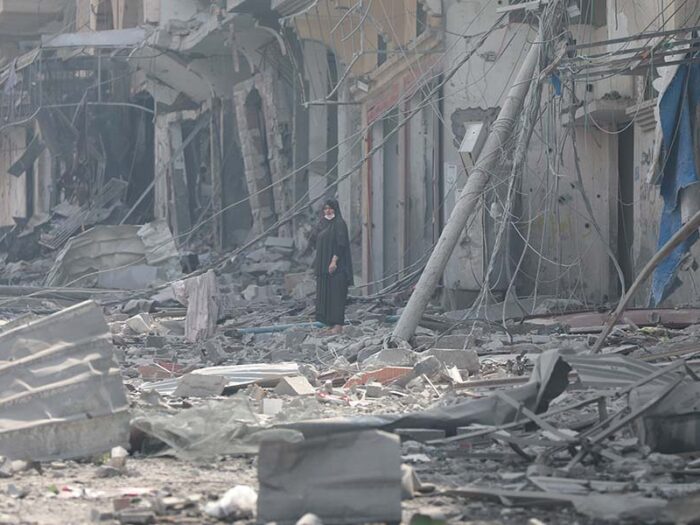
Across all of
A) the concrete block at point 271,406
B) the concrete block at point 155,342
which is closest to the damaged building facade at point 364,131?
the concrete block at point 155,342

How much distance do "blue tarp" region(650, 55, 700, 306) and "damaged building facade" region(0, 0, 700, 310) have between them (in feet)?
0.10

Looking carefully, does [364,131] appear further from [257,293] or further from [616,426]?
[616,426]

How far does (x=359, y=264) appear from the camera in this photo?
22406 mm

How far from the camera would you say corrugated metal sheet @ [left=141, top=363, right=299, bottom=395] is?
33.3 feet

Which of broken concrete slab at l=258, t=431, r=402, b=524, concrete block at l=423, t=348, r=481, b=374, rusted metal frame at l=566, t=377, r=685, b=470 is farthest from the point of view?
concrete block at l=423, t=348, r=481, b=374

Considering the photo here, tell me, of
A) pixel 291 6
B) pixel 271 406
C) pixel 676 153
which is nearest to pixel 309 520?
pixel 271 406

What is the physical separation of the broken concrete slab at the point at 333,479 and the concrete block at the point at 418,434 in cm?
161

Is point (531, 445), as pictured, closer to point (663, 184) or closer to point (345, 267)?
point (663, 184)

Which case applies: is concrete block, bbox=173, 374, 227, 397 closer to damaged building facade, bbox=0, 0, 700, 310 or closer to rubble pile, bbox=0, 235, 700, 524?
rubble pile, bbox=0, 235, 700, 524

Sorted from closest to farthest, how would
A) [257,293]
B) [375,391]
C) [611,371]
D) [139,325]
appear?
1. [611,371]
2. [375,391]
3. [139,325]
4. [257,293]

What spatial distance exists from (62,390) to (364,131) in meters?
8.49

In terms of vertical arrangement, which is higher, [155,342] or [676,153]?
[676,153]

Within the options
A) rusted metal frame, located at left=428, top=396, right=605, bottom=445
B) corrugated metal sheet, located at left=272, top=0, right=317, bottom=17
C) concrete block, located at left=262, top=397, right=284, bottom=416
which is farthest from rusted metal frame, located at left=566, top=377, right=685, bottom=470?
corrugated metal sheet, located at left=272, top=0, right=317, bottom=17

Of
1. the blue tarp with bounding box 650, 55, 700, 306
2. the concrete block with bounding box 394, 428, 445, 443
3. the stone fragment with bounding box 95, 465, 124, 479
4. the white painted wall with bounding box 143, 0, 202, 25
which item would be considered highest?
the white painted wall with bounding box 143, 0, 202, 25
